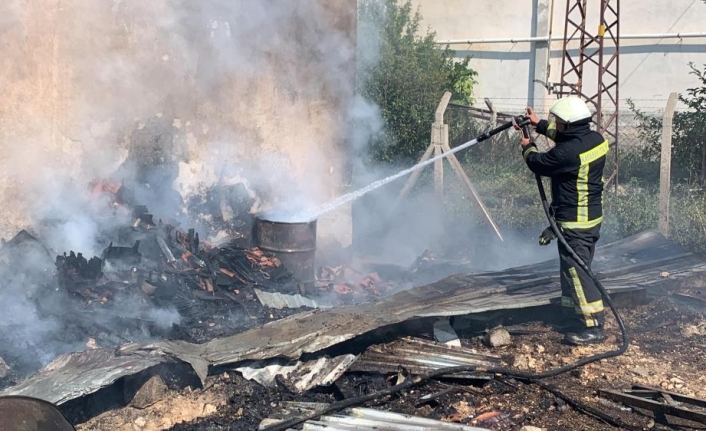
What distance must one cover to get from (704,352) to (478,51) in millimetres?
16315

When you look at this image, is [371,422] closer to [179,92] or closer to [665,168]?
[179,92]

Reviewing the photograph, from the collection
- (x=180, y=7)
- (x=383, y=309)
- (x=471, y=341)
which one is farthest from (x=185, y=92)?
(x=471, y=341)

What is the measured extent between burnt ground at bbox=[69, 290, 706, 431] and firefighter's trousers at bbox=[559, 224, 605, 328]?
0.29m

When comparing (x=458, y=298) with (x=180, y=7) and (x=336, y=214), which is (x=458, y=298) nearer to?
(x=336, y=214)

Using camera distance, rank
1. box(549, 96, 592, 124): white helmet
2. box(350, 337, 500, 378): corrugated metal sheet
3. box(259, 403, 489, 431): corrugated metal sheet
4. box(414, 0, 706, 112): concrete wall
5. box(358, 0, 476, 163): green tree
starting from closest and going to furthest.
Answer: box(259, 403, 489, 431): corrugated metal sheet → box(350, 337, 500, 378): corrugated metal sheet → box(549, 96, 592, 124): white helmet → box(358, 0, 476, 163): green tree → box(414, 0, 706, 112): concrete wall

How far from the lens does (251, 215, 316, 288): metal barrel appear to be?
7840mm

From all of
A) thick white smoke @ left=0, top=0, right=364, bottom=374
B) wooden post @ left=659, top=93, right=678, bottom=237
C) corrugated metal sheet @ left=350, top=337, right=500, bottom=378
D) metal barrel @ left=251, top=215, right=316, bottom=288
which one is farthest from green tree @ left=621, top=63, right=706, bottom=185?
corrugated metal sheet @ left=350, top=337, right=500, bottom=378

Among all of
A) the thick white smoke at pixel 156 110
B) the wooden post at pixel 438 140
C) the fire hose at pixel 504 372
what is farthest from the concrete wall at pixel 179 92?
the fire hose at pixel 504 372

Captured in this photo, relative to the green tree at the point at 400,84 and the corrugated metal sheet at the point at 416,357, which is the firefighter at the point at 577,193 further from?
the green tree at the point at 400,84

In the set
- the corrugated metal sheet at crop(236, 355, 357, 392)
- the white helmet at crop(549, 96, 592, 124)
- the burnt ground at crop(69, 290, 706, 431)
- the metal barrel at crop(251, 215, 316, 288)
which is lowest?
the burnt ground at crop(69, 290, 706, 431)

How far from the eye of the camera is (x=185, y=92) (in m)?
8.28

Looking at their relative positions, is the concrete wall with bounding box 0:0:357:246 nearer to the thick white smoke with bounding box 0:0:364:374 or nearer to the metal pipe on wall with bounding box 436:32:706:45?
the thick white smoke with bounding box 0:0:364:374

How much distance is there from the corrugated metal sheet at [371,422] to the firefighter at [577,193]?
7.05 feet

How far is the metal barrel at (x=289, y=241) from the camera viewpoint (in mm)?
7840
